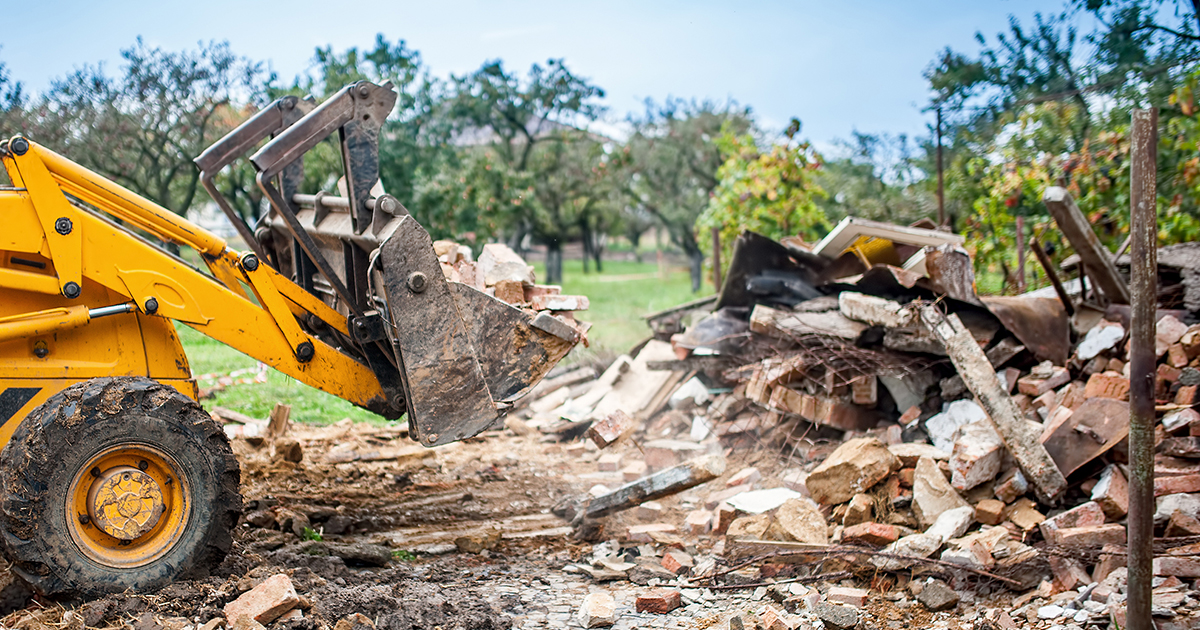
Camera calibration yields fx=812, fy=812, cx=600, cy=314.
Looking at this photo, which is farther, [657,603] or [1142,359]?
[657,603]

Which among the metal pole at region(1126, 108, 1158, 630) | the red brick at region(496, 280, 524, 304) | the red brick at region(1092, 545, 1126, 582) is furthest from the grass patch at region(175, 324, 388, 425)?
the metal pole at region(1126, 108, 1158, 630)

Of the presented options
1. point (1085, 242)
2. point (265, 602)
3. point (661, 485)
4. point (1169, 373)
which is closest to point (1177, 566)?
point (1169, 373)

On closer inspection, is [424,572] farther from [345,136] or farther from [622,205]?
[622,205]

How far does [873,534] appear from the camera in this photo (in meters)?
4.40

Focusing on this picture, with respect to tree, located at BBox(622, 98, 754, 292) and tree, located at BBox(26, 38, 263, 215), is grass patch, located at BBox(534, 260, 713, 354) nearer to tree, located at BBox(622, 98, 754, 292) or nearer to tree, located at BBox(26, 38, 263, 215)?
tree, located at BBox(622, 98, 754, 292)

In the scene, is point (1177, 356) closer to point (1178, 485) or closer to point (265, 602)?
point (1178, 485)

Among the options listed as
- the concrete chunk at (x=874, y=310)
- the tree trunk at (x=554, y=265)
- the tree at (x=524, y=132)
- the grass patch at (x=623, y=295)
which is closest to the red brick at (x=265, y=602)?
the concrete chunk at (x=874, y=310)

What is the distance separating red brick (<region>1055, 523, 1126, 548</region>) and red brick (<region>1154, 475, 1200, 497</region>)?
1.47ft

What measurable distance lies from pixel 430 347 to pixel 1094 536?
3.40 meters

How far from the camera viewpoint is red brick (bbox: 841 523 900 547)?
4.39 meters

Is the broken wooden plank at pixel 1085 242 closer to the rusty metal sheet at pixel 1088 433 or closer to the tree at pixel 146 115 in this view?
the rusty metal sheet at pixel 1088 433

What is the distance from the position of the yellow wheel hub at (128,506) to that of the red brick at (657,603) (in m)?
2.12

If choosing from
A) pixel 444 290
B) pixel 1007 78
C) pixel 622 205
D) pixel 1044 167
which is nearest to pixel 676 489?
pixel 444 290

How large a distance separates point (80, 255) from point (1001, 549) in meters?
4.61
